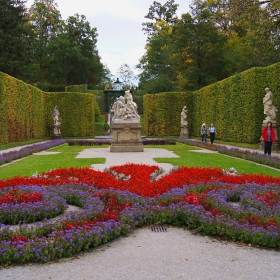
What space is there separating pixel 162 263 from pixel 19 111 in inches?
984

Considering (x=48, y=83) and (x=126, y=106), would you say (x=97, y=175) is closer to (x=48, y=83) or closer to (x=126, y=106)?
(x=126, y=106)

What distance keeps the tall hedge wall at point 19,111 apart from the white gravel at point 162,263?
68.1 feet

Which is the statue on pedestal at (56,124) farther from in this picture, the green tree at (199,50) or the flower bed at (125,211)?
the flower bed at (125,211)

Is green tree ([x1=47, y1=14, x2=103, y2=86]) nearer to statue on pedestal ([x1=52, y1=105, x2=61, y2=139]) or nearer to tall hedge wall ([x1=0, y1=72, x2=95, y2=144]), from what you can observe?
tall hedge wall ([x1=0, y1=72, x2=95, y2=144])

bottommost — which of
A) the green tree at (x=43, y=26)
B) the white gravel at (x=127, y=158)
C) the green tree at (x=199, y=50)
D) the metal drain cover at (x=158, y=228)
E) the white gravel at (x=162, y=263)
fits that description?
the white gravel at (x=127, y=158)

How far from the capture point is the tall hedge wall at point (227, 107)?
2184cm

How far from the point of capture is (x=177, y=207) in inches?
213

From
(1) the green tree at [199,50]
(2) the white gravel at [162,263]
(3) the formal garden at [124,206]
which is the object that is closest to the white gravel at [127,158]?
(3) the formal garden at [124,206]

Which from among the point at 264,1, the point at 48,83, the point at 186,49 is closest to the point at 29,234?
the point at 264,1

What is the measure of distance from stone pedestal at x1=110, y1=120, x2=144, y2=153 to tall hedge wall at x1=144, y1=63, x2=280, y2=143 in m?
7.59

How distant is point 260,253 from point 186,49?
3633cm

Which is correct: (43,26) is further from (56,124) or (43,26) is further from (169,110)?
(169,110)

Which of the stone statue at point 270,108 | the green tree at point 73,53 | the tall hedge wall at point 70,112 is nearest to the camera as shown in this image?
the stone statue at point 270,108

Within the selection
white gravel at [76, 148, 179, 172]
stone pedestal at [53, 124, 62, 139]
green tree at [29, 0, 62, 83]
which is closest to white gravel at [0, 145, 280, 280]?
white gravel at [76, 148, 179, 172]
